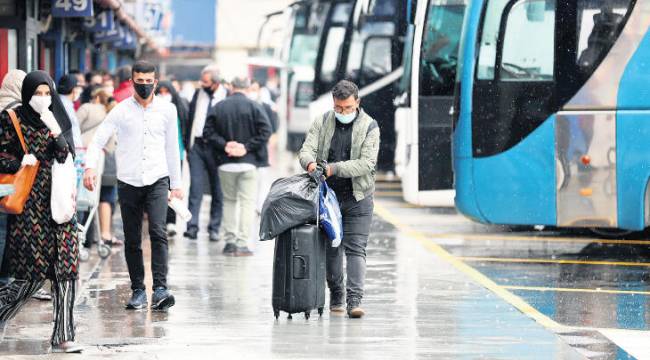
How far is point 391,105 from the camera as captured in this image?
958 inches

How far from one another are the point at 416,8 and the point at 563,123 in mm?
3239

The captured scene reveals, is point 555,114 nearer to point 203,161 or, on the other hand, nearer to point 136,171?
point 203,161

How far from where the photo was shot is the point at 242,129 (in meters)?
14.3

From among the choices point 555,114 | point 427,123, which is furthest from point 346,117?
point 427,123

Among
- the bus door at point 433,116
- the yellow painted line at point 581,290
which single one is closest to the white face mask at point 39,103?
the yellow painted line at point 581,290

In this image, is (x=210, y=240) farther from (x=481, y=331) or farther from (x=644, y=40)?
(x=481, y=331)

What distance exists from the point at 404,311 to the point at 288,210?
1188 mm

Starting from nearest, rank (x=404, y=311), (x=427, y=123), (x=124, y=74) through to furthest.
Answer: (x=404, y=311) < (x=124, y=74) < (x=427, y=123)

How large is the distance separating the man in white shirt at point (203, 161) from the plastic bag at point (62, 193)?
7016mm

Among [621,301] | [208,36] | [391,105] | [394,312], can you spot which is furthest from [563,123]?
[208,36]

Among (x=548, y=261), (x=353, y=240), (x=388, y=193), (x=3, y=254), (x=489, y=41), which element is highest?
(x=489, y=41)

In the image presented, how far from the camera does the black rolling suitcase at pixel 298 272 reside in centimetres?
998

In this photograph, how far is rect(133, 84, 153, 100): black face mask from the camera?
10445 mm

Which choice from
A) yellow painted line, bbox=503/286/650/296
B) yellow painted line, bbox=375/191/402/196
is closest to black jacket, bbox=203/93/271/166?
yellow painted line, bbox=503/286/650/296
